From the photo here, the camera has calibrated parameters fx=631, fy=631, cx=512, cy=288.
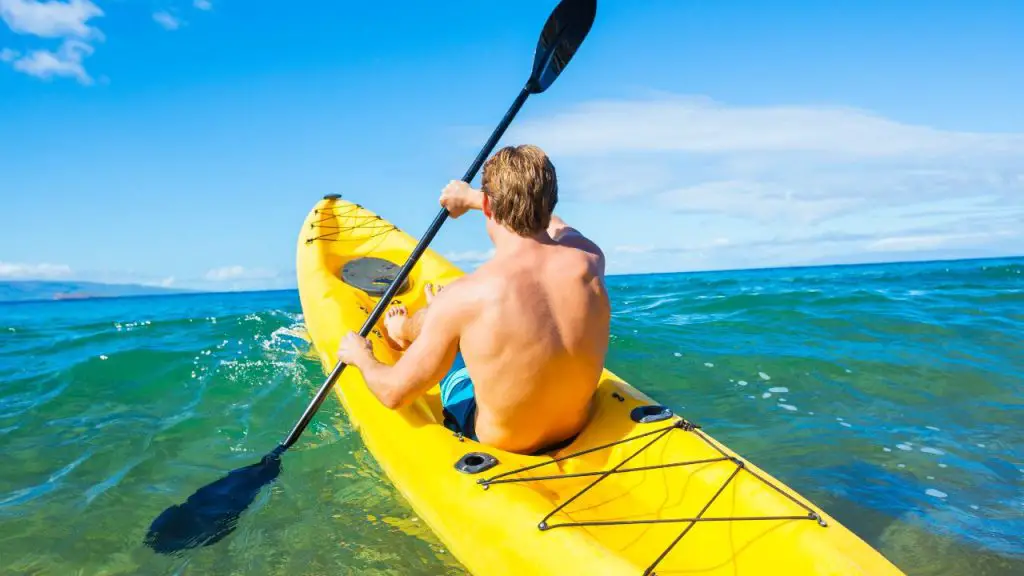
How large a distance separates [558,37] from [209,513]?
367 cm

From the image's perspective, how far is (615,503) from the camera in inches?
101

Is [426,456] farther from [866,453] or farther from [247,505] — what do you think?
[866,453]

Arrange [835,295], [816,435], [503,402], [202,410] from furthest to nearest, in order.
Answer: [835,295]
[202,410]
[816,435]
[503,402]

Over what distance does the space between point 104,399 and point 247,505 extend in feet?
11.3

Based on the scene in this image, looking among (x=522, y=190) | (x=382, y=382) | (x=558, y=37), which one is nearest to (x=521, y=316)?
(x=522, y=190)

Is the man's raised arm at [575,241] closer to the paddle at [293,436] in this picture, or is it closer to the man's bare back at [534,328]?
the man's bare back at [534,328]

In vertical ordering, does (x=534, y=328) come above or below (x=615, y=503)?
above

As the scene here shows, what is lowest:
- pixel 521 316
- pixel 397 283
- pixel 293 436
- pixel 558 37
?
pixel 293 436

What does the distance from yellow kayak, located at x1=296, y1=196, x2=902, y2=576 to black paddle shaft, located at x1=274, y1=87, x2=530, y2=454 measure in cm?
52

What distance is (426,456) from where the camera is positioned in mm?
2830

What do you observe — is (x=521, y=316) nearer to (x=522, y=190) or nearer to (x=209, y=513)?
(x=522, y=190)

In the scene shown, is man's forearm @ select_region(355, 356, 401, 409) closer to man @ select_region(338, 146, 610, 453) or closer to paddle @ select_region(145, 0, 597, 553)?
man @ select_region(338, 146, 610, 453)

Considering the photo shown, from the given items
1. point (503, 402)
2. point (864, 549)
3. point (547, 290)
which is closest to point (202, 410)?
point (503, 402)

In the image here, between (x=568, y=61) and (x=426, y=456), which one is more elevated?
(x=568, y=61)
